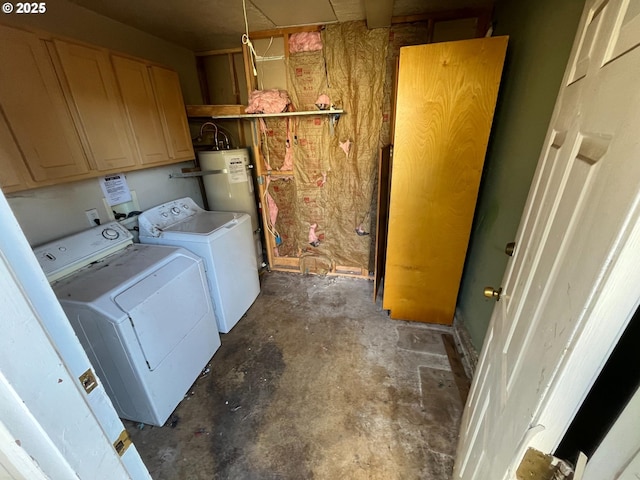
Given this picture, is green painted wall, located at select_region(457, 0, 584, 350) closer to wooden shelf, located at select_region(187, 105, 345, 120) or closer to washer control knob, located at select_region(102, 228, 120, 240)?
wooden shelf, located at select_region(187, 105, 345, 120)

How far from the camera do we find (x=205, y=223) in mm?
2184

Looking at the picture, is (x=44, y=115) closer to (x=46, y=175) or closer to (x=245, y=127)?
(x=46, y=175)

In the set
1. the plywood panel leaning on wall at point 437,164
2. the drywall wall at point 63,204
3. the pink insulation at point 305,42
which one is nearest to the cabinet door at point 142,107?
the drywall wall at point 63,204

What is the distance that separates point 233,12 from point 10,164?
66.7 inches

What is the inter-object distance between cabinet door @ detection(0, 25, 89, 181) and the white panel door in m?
2.11

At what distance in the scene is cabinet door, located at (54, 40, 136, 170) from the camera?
1.44 meters

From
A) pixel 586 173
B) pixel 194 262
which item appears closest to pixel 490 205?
pixel 586 173

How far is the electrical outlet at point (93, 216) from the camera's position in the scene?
1760 mm

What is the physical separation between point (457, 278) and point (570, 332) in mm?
1763

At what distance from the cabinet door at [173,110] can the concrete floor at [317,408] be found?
164 centimetres

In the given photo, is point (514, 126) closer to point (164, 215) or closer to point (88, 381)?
point (88, 381)

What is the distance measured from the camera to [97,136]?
1.58 m

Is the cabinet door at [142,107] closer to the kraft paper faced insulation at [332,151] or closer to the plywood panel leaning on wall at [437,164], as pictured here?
the kraft paper faced insulation at [332,151]

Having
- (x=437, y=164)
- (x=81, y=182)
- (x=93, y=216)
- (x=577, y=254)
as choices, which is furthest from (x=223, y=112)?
(x=577, y=254)
